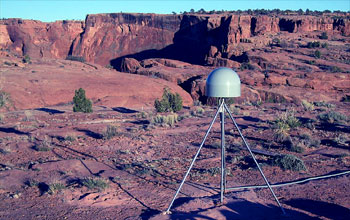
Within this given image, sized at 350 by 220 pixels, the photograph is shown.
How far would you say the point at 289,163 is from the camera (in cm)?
788

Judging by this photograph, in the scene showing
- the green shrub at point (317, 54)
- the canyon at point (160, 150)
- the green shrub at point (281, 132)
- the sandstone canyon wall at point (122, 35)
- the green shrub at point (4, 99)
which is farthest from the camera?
the sandstone canyon wall at point (122, 35)

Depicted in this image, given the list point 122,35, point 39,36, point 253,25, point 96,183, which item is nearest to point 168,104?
point 96,183

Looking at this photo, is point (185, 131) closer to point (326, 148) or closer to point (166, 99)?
point (326, 148)

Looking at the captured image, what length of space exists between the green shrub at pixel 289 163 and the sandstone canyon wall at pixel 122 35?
39897mm

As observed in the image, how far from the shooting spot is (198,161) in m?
8.66

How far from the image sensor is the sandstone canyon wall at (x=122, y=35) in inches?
1928

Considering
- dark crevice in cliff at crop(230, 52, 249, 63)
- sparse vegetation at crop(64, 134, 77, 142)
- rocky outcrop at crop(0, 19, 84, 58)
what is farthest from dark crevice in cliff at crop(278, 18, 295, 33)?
sparse vegetation at crop(64, 134, 77, 142)

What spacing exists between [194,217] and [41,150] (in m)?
5.99

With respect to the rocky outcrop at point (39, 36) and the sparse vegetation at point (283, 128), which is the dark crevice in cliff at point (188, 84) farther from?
the rocky outcrop at point (39, 36)

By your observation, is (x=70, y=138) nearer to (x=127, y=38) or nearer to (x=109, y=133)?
(x=109, y=133)

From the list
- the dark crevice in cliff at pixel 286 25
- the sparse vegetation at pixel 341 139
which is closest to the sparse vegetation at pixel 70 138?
the sparse vegetation at pixel 341 139

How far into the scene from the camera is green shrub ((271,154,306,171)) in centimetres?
779

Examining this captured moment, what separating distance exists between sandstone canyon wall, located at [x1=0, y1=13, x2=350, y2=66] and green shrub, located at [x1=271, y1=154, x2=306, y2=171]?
131ft

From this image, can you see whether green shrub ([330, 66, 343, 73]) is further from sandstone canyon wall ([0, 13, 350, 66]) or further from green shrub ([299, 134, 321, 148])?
green shrub ([299, 134, 321, 148])
